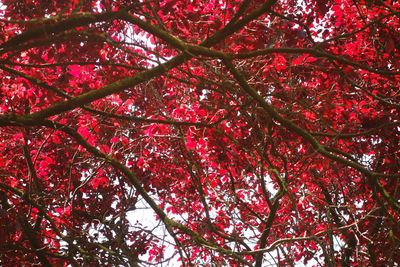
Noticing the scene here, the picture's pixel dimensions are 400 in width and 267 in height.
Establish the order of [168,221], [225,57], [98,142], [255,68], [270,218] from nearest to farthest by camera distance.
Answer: [225,57]
[168,221]
[270,218]
[255,68]
[98,142]

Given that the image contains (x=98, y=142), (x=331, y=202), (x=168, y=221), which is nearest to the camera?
(x=168, y=221)

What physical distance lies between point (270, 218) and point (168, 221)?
57.7 inches

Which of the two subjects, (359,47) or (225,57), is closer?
(225,57)

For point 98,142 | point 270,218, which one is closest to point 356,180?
point 270,218

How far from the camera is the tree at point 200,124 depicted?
4527 millimetres

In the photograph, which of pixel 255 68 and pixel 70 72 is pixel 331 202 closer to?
pixel 255 68

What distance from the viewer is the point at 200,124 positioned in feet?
14.7

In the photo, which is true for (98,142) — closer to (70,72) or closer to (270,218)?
(70,72)

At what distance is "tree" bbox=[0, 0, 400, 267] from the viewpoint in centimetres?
453

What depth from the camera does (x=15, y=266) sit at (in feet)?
20.0

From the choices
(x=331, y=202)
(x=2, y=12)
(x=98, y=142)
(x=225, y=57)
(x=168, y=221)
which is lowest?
(x=168, y=221)

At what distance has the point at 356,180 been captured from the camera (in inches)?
322

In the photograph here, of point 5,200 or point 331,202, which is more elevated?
point 331,202

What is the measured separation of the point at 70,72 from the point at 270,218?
3272mm
